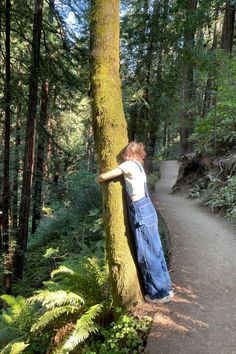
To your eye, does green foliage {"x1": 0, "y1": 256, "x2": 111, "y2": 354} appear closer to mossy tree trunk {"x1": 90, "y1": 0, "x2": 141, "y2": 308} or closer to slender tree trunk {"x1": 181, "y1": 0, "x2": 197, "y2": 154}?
mossy tree trunk {"x1": 90, "y1": 0, "x2": 141, "y2": 308}

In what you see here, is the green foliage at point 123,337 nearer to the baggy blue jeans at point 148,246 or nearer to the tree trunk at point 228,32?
the baggy blue jeans at point 148,246

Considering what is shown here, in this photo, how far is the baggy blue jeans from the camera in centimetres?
451

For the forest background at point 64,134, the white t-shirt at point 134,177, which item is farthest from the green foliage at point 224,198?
the white t-shirt at point 134,177

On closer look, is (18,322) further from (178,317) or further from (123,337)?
(178,317)

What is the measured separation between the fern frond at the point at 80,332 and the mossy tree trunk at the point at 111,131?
0.43 meters

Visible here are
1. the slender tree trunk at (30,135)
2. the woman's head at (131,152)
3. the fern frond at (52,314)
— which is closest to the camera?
A: the fern frond at (52,314)

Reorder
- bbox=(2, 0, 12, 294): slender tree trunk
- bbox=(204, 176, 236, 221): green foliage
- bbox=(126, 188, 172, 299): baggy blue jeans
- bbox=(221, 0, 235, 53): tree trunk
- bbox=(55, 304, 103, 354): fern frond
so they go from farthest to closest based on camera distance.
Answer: bbox=(221, 0, 235, 53): tree trunk
bbox=(2, 0, 12, 294): slender tree trunk
bbox=(204, 176, 236, 221): green foliage
bbox=(126, 188, 172, 299): baggy blue jeans
bbox=(55, 304, 103, 354): fern frond

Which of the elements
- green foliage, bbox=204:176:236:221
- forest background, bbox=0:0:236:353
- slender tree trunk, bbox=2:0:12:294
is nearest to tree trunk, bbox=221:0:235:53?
forest background, bbox=0:0:236:353

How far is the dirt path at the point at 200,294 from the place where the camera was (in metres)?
3.92


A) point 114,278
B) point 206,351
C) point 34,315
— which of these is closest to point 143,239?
point 114,278

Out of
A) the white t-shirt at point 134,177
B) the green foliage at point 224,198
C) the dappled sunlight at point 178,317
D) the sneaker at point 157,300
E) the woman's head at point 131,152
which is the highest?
the woman's head at point 131,152

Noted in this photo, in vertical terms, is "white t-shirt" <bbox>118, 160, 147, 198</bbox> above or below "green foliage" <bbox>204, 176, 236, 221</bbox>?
above

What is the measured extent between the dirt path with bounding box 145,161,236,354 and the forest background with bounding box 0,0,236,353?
0.59 meters

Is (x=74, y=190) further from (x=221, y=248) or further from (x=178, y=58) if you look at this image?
(x=221, y=248)
